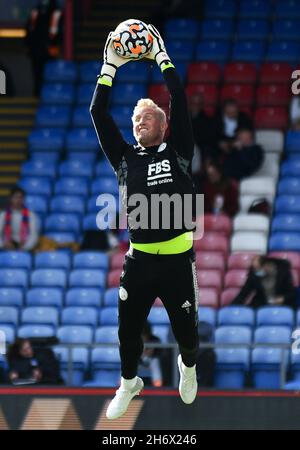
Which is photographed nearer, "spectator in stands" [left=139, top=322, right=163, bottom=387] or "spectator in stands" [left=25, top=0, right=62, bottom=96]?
"spectator in stands" [left=139, top=322, right=163, bottom=387]

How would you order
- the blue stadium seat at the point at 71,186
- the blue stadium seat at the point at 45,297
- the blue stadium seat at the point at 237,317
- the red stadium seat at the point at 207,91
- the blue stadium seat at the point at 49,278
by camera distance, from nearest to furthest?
the blue stadium seat at the point at 237,317, the blue stadium seat at the point at 45,297, the blue stadium seat at the point at 49,278, the blue stadium seat at the point at 71,186, the red stadium seat at the point at 207,91

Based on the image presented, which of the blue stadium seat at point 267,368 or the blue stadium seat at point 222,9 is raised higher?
the blue stadium seat at point 222,9

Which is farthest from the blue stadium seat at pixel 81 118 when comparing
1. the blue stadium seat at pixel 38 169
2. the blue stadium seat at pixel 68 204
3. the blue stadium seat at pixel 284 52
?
the blue stadium seat at pixel 284 52

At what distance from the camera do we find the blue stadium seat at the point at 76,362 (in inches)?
606

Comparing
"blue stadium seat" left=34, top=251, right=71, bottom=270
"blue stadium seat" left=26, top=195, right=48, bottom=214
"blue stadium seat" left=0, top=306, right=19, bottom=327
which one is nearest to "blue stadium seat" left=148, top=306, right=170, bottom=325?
"blue stadium seat" left=0, top=306, right=19, bottom=327

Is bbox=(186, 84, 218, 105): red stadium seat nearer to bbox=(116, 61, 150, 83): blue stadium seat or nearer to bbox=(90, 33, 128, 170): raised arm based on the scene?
bbox=(116, 61, 150, 83): blue stadium seat

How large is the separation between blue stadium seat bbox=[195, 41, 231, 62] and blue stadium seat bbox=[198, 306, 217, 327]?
16.9 ft

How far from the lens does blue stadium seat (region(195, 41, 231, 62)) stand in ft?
66.2

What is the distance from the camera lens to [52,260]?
1738 cm

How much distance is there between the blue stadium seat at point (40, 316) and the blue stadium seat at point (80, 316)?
0.12 meters

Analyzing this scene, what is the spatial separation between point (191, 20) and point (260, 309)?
240 inches

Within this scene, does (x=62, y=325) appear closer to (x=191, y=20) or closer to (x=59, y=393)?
(x=59, y=393)

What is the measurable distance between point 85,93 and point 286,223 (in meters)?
3.88

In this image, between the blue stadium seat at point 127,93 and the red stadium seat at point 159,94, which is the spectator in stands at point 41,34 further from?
the red stadium seat at point 159,94
